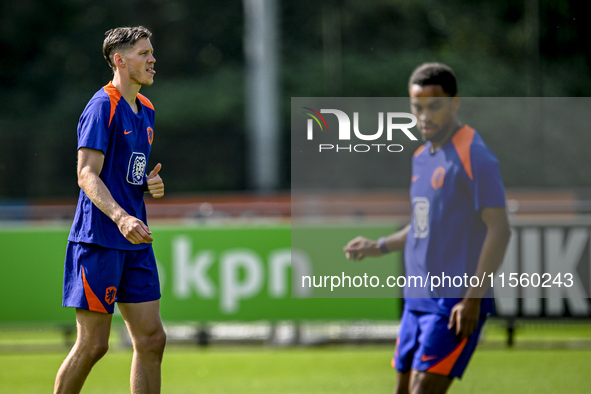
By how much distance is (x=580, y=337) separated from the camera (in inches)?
303

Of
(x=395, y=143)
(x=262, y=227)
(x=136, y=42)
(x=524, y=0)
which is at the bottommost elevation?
(x=262, y=227)

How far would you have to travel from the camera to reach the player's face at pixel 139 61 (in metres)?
3.66

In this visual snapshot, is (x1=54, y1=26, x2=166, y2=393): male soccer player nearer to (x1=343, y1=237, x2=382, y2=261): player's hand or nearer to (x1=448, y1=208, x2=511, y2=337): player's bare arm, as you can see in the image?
(x1=343, y1=237, x2=382, y2=261): player's hand

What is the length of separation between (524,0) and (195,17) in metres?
11.3

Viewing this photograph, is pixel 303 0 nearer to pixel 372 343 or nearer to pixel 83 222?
pixel 372 343

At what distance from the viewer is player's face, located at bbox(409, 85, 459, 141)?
3.81 m

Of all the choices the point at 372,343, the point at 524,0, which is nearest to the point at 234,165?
the point at 524,0

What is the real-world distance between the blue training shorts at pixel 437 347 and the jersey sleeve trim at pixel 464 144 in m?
0.71

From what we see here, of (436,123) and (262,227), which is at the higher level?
(436,123)

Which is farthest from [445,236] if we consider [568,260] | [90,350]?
[568,260]

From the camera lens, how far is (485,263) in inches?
140

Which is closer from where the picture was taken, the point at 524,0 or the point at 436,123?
the point at 436,123

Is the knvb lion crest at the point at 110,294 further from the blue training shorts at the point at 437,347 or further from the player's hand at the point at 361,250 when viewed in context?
the blue training shorts at the point at 437,347

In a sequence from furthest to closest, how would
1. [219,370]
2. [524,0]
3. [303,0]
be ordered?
[303,0] → [524,0] → [219,370]
